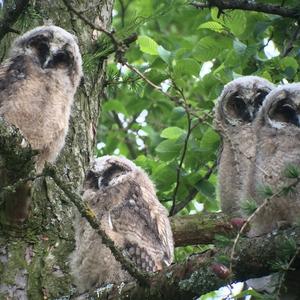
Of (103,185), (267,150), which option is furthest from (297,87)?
(103,185)

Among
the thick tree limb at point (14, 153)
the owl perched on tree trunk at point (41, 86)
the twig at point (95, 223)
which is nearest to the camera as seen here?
the twig at point (95, 223)

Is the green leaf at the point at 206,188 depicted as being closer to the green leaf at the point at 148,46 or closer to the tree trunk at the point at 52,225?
the tree trunk at the point at 52,225

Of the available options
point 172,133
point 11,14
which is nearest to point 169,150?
point 172,133

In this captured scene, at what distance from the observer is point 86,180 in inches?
180

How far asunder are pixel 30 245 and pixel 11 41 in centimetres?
144

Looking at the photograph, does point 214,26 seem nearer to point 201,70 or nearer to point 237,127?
point 201,70

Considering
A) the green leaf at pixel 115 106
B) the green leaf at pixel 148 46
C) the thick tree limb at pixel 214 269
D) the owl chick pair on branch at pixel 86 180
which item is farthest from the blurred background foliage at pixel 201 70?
the thick tree limb at pixel 214 269

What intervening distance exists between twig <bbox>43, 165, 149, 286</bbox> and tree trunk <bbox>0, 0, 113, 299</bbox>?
829mm

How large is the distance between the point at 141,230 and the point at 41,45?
125 cm

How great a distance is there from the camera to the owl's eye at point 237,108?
16.4ft

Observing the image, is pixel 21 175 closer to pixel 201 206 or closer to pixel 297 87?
pixel 297 87

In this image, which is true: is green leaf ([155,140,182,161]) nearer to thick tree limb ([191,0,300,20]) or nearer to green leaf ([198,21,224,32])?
green leaf ([198,21,224,32])

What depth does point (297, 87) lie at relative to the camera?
4.21 metres

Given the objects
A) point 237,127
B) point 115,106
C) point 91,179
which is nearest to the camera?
point 91,179
